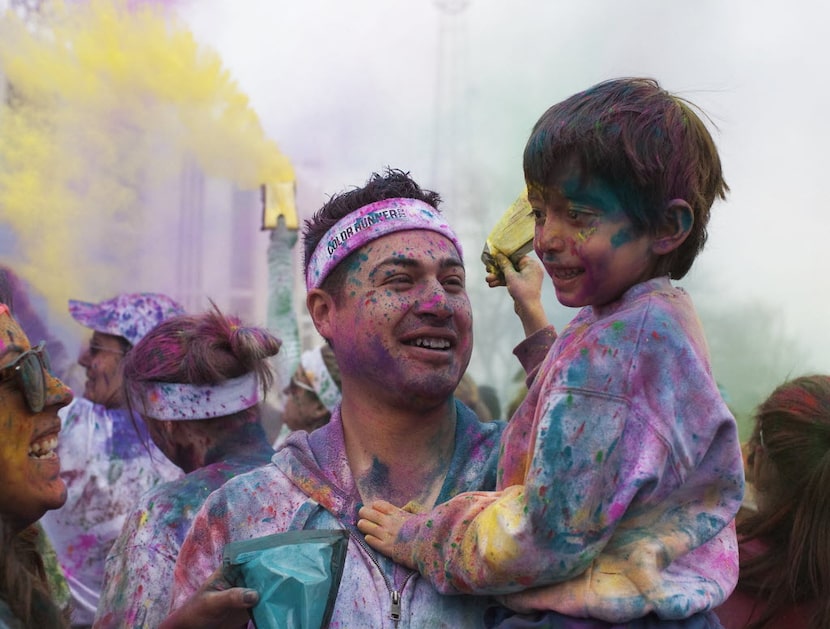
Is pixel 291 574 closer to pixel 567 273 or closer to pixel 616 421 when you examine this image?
pixel 616 421

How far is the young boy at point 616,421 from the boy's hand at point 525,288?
663 millimetres

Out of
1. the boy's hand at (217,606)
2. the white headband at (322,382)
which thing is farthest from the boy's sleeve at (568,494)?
the white headband at (322,382)

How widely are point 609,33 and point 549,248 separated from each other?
7.47 meters

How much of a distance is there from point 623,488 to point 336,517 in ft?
2.62

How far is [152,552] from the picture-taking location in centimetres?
310

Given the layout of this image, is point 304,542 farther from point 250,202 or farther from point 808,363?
point 250,202

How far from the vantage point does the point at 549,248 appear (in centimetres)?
213

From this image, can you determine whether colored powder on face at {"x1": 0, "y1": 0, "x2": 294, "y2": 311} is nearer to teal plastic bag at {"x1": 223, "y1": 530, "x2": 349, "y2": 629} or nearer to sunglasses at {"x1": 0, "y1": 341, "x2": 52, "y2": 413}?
sunglasses at {"x1": 0, "y1": 341, "x2": 52, "y2": 413}

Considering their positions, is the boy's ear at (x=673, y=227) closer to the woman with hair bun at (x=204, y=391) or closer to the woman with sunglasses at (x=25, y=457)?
the woman with sunglasses at (x=25, y=457)

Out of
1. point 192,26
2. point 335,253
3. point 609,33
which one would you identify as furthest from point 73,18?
point 335,253

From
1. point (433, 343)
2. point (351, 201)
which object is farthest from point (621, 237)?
Result: point (351, 201)

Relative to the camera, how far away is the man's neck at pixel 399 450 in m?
2.55

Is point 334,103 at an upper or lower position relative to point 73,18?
lower

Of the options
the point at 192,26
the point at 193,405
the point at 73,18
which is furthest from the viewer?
the point at 192,26
